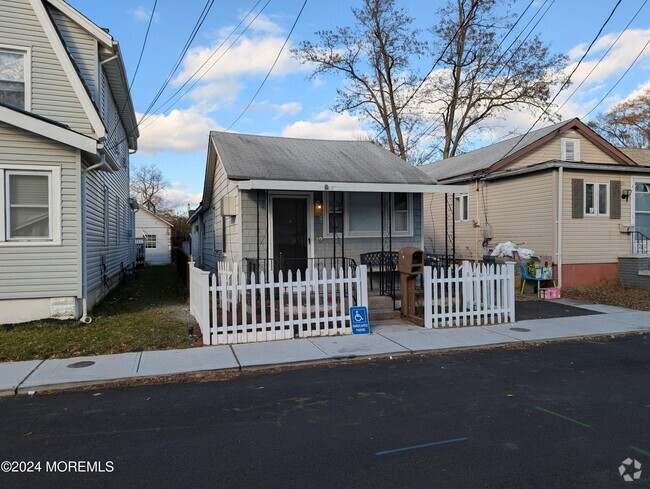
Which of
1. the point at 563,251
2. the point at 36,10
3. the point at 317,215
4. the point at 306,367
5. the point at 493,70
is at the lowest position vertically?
the point at 306,367

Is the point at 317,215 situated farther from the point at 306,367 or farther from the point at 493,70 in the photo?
the point at 493,70

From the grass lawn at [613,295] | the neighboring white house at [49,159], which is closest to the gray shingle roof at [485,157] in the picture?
the grass lawn at [613,295]

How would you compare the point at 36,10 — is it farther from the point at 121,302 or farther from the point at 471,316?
the point at 471,316

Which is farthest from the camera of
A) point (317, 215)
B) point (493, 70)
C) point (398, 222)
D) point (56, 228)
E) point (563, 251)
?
point (493, 70)

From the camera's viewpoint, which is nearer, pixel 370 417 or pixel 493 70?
pixel 370 417

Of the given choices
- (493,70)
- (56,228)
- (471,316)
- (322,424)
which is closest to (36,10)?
(56,228)

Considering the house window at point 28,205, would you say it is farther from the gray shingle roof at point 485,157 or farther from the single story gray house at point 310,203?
the gray shingle roof at point 485,157

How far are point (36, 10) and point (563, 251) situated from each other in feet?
48.4

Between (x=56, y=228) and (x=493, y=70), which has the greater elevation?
(x=493, y=70)

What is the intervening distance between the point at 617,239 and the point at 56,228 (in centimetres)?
1574

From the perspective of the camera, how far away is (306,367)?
21.0ft

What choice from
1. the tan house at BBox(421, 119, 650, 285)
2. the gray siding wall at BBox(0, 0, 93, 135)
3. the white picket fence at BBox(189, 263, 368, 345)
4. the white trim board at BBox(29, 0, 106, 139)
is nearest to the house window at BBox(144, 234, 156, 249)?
the tan house at BBox(421, 119, 650, 285)

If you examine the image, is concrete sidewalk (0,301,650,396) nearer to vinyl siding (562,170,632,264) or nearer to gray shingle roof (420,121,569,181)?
vinyl siding (562,170,632,264)

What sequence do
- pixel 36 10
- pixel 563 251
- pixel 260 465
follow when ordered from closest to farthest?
pixel 260 465, pixel 36 10, pixel 563 251
